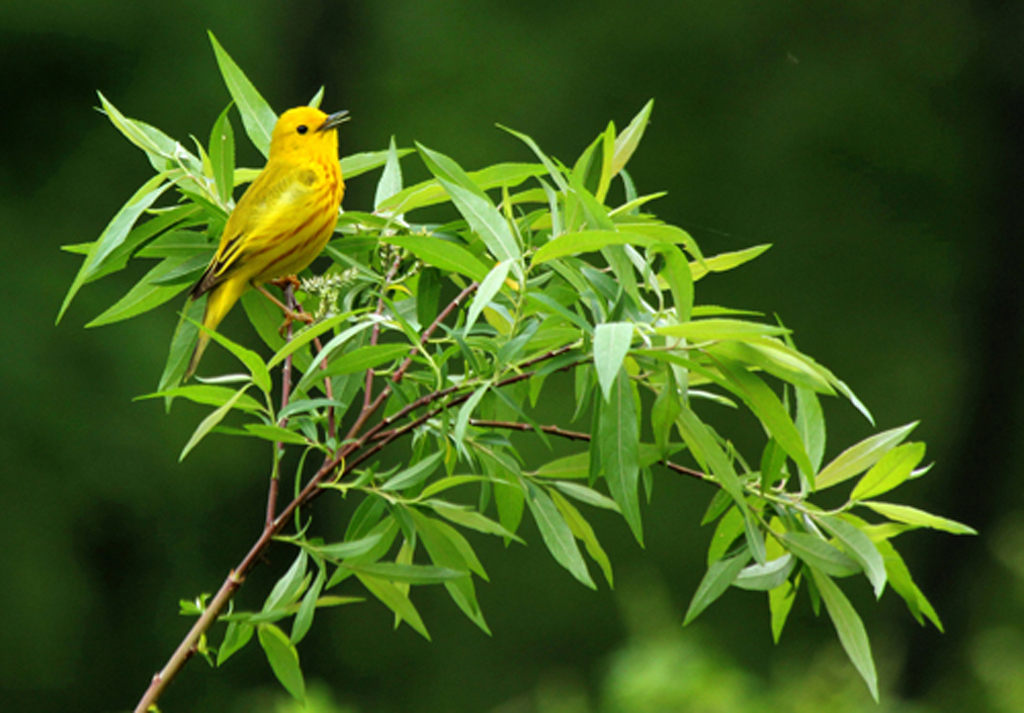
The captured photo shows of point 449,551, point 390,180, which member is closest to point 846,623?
point 449,551

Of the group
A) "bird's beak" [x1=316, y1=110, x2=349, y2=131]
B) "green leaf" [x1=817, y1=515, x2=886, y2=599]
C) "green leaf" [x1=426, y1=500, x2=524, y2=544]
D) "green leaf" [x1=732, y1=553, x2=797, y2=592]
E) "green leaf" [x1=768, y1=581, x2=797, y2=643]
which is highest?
"bird's beak" [x1=316, y1=110, x2=349, y2=131]

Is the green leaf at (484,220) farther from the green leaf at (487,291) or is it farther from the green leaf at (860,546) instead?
the green leaf at (860,546)

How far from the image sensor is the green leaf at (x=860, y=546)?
687mm

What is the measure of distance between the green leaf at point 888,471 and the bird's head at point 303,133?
1.64ft

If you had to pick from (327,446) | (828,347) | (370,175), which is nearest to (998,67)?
(828,347)

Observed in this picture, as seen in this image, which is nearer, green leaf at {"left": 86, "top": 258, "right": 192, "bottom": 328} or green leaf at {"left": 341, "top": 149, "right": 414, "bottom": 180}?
green leaf at {"left": 86, "top": 258, "right": 192, "bottom": 328}

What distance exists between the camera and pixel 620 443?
657 millimetres

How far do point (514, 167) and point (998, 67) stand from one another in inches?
134

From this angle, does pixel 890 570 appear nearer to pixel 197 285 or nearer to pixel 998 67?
pixel 197 285

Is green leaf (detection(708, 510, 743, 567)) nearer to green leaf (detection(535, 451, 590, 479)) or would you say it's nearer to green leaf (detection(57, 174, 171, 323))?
green leaf (detection(535, 451, 590, 479))

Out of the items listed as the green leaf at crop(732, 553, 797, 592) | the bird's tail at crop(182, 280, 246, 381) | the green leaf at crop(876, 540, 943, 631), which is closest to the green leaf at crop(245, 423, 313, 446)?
the bird's tail at crop(182, 280, 246, 381)

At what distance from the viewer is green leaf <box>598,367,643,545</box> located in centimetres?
65

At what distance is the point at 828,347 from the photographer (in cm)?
332

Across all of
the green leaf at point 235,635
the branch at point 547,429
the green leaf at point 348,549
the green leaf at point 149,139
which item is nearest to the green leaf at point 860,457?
the branch at point 547,429
